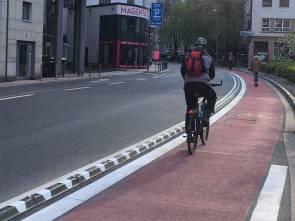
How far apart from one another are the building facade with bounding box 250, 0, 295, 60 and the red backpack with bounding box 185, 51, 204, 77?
7676cm

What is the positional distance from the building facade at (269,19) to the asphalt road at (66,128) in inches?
2590

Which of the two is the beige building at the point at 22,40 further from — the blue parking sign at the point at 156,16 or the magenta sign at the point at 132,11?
the magenta sign at the point at 132,11

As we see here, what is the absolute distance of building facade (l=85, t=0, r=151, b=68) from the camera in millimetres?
59438

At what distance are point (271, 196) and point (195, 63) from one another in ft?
10.8

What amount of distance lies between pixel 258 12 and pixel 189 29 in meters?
18.5

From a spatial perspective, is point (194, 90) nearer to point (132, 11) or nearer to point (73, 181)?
point (73, 181)

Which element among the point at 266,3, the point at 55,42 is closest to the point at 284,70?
the point at 55,42

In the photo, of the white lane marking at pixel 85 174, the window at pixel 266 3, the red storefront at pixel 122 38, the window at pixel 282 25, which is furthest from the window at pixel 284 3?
the white lane marking at pixel 85 174

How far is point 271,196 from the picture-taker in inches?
286

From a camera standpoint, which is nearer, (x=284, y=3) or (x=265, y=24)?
(x=284, y=3)

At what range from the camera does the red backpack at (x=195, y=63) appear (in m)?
9.94

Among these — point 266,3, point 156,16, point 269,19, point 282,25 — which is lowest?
point 156,16

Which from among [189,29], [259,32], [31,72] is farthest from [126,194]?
[189,29]

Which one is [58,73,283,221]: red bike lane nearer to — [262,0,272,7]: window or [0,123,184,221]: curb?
[0,123,184,221]: curb
